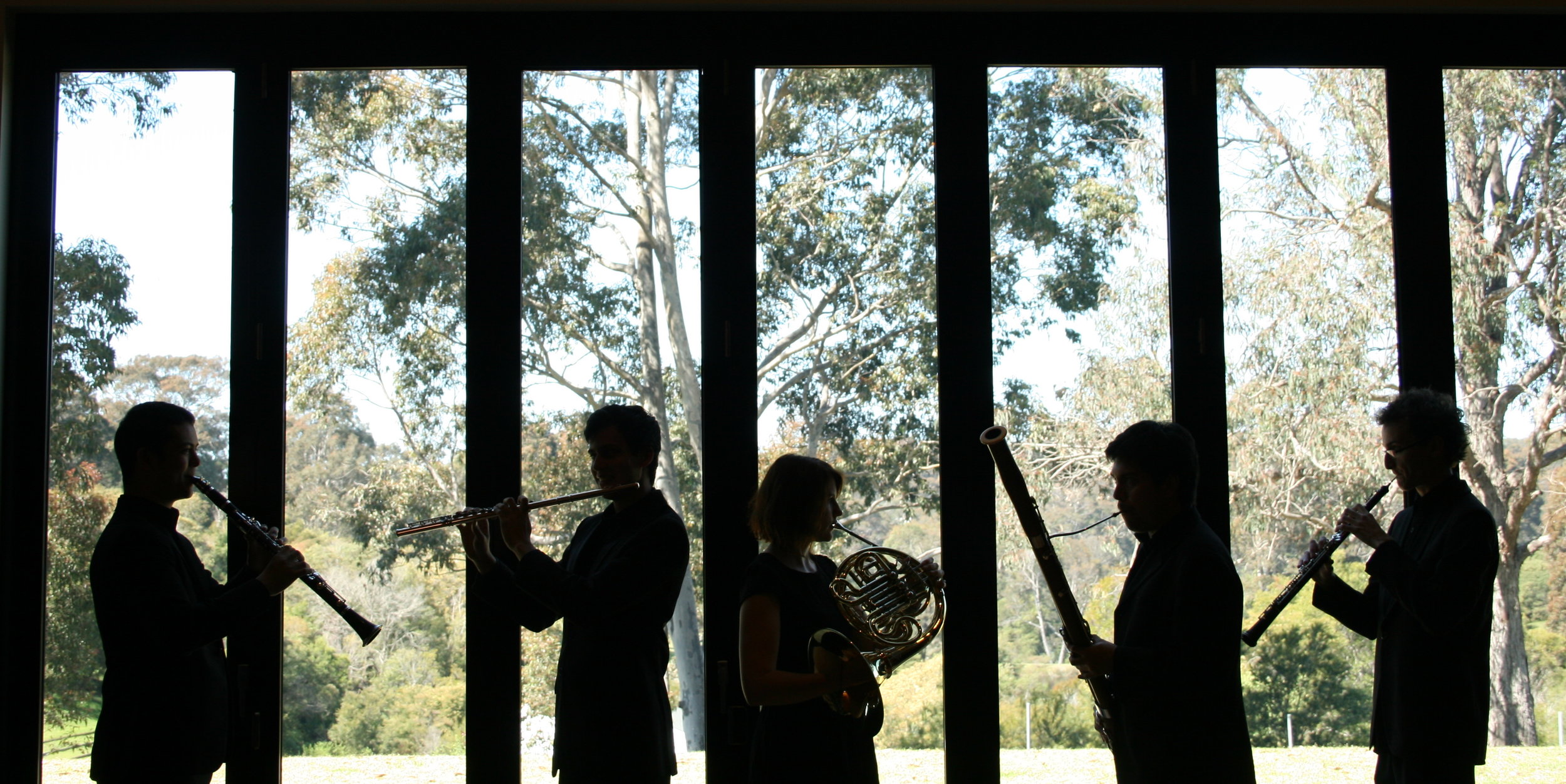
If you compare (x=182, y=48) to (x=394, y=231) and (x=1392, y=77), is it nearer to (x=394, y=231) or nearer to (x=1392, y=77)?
(x=394, y=231)

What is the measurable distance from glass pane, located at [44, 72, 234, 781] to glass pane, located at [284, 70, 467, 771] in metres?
0.25

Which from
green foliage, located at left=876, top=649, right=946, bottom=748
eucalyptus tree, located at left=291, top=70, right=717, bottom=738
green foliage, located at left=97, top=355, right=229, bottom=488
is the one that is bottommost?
green foliage, located at left=876, top=649, right=946, bottom=748

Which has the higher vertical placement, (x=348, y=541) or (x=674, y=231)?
(x=674, y=231)

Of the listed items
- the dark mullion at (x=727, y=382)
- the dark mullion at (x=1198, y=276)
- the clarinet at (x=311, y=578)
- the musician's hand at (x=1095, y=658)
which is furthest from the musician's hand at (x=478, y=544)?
the dark mullion at (x=1198, y=276)

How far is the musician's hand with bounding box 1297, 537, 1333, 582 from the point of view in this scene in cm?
290

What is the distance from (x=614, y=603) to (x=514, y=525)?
0.39 metres

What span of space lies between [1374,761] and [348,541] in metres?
3.32

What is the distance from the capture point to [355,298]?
11.1 feet

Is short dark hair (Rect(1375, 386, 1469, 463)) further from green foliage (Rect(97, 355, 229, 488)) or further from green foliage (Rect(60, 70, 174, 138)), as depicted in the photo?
green foliage (Rect(60, 70, 174, 138))

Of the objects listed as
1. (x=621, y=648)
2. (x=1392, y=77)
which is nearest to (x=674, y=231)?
(x=621, y=648)

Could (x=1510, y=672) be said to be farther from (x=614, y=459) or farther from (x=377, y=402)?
(x=377, y=402)

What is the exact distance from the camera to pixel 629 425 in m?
2.81

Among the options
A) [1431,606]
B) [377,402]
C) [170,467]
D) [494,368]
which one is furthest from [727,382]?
[1431,606]

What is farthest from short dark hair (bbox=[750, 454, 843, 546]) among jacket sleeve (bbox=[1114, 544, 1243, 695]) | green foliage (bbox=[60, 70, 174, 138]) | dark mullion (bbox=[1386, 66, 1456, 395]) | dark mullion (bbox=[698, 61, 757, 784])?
green foliage (bbox=[60, 70, 174, 138])
